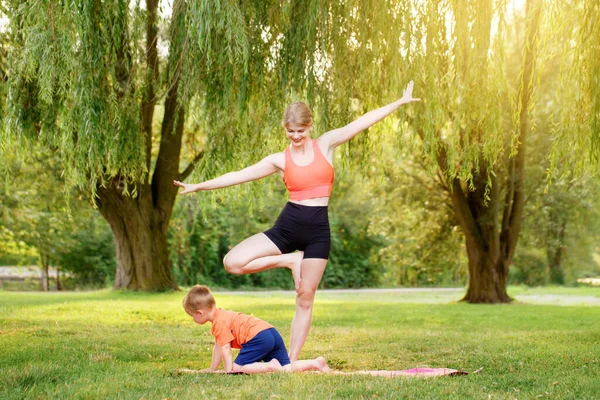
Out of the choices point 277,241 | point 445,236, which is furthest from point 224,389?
point 445,236

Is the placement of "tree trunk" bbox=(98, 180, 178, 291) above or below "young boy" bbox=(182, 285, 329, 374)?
above

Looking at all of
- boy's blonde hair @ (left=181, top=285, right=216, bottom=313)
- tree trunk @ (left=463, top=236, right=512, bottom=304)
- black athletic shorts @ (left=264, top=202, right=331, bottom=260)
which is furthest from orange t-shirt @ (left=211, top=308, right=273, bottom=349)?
tree trunk @ (left=463, top=236, right=512, bottom=304)

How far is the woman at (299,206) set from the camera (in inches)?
207

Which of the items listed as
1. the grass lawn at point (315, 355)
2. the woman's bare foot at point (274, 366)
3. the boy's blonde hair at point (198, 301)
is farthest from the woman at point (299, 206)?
the grass lawn at point (315, 355)

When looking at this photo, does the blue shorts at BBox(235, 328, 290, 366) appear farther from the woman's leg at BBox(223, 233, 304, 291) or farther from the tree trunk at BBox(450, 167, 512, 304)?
the tree trunk at BBox(450, 167, 512, 304)

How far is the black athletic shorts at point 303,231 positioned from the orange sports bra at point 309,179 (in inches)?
3.8

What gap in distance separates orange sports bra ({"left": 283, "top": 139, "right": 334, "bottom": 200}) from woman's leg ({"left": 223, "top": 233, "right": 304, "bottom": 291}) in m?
0.41

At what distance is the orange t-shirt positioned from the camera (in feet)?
17.8

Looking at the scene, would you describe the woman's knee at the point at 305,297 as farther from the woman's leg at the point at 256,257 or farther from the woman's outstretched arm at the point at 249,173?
the woman's outstretched arm at the point at 249,173

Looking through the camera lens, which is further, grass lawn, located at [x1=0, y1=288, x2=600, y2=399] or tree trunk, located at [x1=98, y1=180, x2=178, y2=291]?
tree trunk, located at [x1=98, y1=180, x2=178, y2=291]

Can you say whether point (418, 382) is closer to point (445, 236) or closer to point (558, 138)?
point (558, 138)

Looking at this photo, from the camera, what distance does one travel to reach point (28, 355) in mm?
6449

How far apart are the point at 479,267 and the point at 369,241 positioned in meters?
16.9

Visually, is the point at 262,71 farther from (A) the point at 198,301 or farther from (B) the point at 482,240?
(B) the point at 482,240
